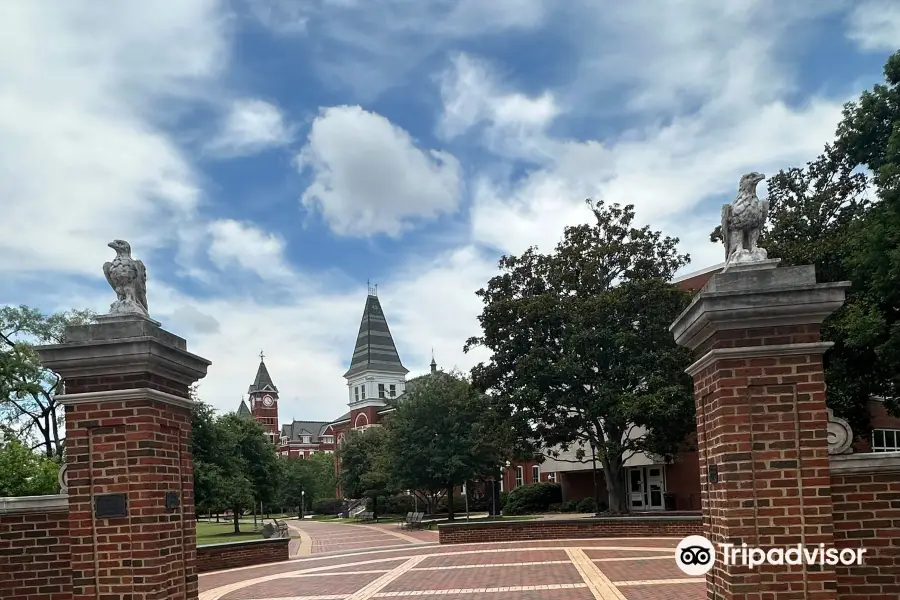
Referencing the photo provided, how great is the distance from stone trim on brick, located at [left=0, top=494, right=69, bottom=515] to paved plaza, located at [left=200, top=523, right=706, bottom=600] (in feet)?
23.0

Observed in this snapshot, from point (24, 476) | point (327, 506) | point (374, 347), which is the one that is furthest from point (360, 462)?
point (374, 347)

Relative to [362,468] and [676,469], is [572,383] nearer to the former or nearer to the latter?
[676,469]

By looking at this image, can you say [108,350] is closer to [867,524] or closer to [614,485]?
[867,524]

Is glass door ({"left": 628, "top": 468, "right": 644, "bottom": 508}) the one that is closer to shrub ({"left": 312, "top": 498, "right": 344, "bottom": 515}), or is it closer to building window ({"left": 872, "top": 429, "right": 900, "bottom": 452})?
building window ({"left": 872, "top": 429, "right": 900, "bottom": 452})

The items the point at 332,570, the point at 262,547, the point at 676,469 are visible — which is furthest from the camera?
the point at 676,469

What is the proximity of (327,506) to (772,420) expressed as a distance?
67.8m

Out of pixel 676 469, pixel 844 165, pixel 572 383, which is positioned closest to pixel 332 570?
pixel 572 383

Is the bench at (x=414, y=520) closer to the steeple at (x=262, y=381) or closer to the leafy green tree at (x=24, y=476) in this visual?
the leafy green tree at (x=24, y=476)

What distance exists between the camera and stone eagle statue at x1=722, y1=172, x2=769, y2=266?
18.9 feet

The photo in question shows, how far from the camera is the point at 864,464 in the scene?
5.42 meters

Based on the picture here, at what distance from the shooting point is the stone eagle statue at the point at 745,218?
5770 millimetres

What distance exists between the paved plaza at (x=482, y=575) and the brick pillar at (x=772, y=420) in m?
5.20

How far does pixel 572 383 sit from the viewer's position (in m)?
25.4

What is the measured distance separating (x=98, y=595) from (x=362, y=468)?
142 feet
